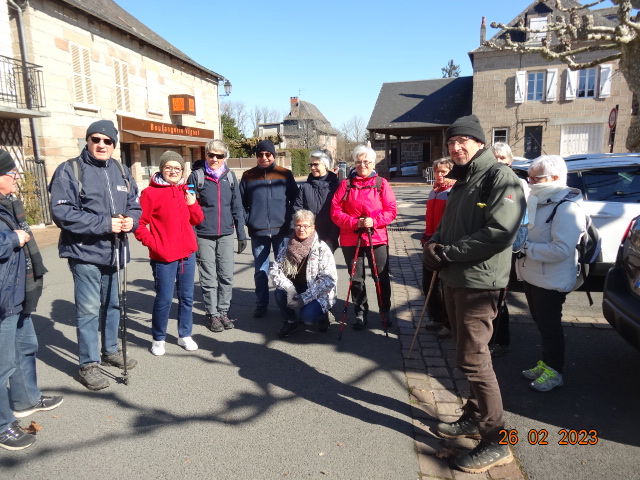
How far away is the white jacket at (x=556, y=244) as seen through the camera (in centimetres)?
333

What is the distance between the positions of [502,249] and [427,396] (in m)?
1.48

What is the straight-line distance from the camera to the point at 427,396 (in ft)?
11.5

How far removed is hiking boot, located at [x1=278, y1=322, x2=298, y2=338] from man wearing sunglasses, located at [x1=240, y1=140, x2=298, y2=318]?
683 mm

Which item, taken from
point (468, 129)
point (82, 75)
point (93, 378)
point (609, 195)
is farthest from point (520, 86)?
point (93, 378)

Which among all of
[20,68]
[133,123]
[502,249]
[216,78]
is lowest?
[502,249]

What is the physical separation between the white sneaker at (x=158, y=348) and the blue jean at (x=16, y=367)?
1.08 meters

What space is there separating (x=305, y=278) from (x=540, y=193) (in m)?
2.37

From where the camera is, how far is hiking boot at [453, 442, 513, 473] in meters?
2.63

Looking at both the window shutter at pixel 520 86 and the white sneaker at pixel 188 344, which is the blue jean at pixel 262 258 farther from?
the window shutter at pixel 520 86

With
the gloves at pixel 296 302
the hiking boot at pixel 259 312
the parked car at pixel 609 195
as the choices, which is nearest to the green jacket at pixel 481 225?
the gloves at pixel 296 302

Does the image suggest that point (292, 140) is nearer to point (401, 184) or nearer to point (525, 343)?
point (401, 184)

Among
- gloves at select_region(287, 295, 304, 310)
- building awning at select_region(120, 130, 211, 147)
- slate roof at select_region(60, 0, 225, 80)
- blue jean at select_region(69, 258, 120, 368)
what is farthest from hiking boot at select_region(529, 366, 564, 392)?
building awning at select_region(120, 130, 211, 147)

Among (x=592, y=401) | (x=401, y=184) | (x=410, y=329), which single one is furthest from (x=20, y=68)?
(x=401, y=184)

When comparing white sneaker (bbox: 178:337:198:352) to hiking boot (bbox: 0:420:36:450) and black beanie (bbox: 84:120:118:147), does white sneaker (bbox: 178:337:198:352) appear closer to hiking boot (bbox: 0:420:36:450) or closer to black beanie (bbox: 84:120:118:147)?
hiking boot (bbox: 0:420:36:450)
